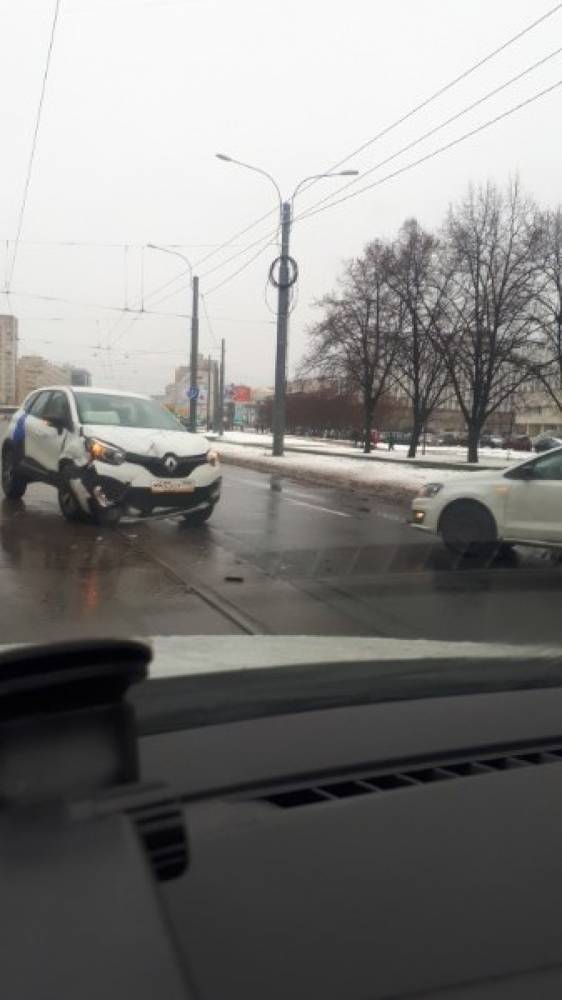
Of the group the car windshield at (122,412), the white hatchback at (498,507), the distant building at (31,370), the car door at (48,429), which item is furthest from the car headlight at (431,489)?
the distant building at (31,370)

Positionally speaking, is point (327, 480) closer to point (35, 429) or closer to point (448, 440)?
point (35, 429)

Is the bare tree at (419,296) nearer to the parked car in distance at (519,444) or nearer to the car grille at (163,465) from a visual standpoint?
the car grille at (163,465)

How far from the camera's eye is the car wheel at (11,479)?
12.9 m

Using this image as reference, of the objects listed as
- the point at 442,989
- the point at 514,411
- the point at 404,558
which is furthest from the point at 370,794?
the point at 514,411

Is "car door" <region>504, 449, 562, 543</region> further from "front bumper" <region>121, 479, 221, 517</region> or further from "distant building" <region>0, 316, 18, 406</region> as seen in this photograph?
"distant building" <region>0, 316, 18, 406</region>

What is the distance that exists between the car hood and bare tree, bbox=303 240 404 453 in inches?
1077

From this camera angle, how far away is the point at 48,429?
11609 millimetres

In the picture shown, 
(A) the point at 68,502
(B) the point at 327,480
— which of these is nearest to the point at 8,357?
(B) the point at 327,480

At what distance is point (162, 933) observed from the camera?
129 cm

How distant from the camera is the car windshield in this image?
36.7ft

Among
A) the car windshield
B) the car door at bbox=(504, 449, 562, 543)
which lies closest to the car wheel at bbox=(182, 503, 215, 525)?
the car windshield

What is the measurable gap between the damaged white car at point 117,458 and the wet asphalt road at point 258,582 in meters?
0.37

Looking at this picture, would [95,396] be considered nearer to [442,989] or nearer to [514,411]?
[442,989]

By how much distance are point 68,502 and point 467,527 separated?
15.8 feet
